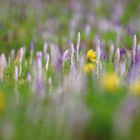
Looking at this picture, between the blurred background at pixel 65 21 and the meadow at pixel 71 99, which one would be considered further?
the blurred background at pixel 65 21

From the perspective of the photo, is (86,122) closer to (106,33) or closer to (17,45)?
(17,45)

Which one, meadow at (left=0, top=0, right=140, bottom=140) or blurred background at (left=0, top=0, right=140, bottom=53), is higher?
blurred background at (left=0, top=0, right=140, bottom=53)

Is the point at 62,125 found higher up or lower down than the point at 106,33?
lower down

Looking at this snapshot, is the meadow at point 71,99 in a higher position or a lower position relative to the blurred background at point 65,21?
lower

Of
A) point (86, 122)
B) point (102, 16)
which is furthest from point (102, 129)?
point (102, 16)

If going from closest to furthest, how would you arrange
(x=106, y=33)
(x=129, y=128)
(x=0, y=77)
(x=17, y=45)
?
1. (x=129, y=128)
2. (x=0, y=77)
3. (x=17, y=45)
4. (x=106, y=33)

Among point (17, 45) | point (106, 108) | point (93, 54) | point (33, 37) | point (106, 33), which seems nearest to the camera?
point (106, 108)

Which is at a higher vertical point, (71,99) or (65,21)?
(65,21)

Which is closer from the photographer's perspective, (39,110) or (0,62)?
(39,110)

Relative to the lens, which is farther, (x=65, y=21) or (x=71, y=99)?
(x=65, y=21)

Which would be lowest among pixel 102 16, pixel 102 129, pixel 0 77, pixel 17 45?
pixel 102 129

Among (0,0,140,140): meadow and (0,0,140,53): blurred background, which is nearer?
(0,0,140,140): meadow
